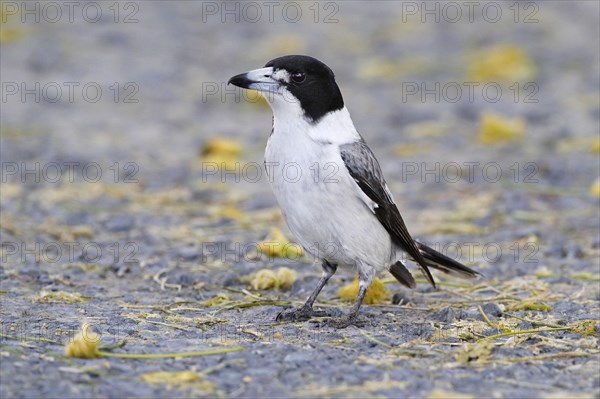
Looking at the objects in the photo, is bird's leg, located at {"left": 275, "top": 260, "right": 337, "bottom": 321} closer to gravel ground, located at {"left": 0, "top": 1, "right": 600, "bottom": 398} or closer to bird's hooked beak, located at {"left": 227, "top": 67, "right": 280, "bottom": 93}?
gravel ground, located at {"left": 0, "top": 1, "right": 600, "bottom": 398}

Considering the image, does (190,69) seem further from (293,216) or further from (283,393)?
(283,393)

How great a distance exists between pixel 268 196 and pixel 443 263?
3004 mm

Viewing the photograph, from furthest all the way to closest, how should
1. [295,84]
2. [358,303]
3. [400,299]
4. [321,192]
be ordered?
1. [400,299]
2. [295,84]
3. [358,303]
4. [321,192]

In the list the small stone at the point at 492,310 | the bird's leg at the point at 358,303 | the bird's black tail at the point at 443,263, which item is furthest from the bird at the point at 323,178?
the small stone at the point at 492,310

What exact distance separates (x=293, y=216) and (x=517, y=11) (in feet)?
33.5

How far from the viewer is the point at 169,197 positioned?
8602mm

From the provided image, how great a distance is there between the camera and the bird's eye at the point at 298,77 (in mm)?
5414

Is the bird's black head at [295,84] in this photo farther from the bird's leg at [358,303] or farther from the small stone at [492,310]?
the small stone at [492,310]

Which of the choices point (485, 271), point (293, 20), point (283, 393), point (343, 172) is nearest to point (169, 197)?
point (485, 271)

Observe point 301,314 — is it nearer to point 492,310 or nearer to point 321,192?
point 321,192

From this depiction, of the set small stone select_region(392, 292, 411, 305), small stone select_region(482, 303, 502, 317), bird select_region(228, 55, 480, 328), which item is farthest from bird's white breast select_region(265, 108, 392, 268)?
small stone select_region(482, 303, 502, 317)

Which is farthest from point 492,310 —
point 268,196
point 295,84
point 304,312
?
point 268,196

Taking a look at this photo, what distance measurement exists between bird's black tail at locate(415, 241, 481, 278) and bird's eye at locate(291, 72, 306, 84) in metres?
1.20

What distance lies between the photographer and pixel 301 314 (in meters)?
5.32
